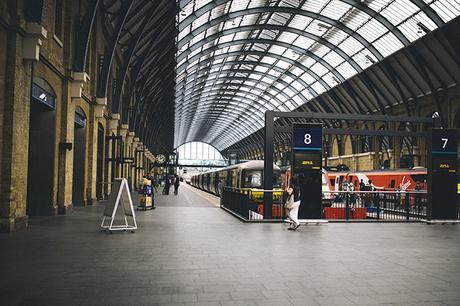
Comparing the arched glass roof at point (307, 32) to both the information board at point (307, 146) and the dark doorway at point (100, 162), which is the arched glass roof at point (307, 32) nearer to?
the dark doorway at point (100, 162)

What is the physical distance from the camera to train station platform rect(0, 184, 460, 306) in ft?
16.1

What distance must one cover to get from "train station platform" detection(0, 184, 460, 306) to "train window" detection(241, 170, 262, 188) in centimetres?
1514

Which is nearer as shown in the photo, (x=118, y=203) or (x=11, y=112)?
(x=11, y=112)

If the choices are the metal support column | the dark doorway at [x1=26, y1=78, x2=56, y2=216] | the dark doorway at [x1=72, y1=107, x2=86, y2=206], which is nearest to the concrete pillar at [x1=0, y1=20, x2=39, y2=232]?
the dark doorway at [x1=26, y1=78, x2=56, y2=216]

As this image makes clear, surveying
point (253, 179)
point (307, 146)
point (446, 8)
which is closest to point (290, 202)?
point (307, 146)

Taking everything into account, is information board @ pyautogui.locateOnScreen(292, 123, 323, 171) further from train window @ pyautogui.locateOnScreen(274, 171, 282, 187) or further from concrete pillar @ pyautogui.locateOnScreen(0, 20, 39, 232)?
train window @ pyautogui.locateOnScreen(274, 171, 282, 187)

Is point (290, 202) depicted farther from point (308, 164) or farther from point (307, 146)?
point (307, 146)

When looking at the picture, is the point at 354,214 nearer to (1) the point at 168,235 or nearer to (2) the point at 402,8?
(1) the point at 168,235

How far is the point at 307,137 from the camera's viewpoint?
13.4 meters

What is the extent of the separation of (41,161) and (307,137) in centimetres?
854

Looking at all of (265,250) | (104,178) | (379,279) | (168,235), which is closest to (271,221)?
(168,235)

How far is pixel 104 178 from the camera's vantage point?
2284 cm

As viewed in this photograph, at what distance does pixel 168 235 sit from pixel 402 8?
1027 inches

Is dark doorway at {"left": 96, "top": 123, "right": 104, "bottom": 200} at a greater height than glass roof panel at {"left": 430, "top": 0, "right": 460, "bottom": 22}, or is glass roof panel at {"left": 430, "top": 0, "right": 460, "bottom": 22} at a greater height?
glass roof panel at {"left": 430, "top": 0, "right": 460, "bottom": 22}
